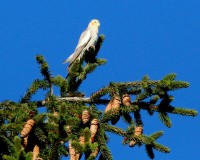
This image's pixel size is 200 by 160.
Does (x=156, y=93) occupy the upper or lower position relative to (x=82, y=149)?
upper

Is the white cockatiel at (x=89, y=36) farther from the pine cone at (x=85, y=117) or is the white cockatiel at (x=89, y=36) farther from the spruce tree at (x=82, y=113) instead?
the pine cone at (x=85, y=117)

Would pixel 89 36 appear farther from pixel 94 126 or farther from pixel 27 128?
pixel 27 128

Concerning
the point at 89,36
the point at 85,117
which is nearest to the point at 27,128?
the point at 85,117

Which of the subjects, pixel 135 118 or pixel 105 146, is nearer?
pixel 105 146

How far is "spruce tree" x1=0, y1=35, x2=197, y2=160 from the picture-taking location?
5363mm

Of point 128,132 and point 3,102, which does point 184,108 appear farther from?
point 3,102

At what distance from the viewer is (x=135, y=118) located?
598 cm

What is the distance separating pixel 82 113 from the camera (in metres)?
5.54

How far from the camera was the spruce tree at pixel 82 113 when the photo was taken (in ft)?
17.6

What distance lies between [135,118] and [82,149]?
1963mm

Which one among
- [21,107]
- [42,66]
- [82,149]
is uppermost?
[42,66]

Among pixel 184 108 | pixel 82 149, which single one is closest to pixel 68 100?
pixel 184 108

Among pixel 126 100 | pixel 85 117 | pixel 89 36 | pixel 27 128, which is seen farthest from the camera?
pixel 89 36

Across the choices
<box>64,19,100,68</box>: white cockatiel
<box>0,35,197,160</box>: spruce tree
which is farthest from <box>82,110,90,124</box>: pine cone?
<box>64,19,100,68</box>: white cockatiel
